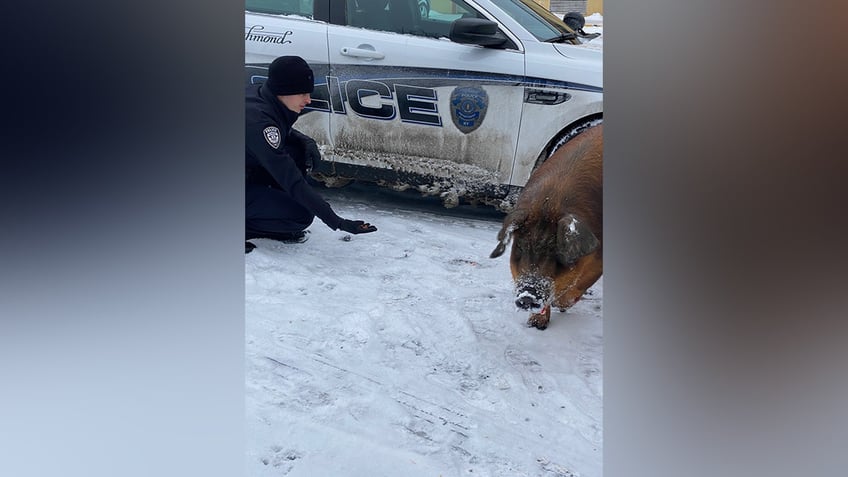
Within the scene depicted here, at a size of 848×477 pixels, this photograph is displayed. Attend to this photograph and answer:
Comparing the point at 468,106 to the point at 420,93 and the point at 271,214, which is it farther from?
the point at 271,214

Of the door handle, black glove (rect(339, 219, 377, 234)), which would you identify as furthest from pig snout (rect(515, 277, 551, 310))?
the door handle

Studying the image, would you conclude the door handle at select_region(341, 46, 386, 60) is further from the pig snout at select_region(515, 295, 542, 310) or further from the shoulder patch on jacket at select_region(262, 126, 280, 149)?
the pig snout at select_region(515, 295, 542, 310)

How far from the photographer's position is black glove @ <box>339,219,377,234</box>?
2486 mm

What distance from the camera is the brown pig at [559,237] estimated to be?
7.77ft

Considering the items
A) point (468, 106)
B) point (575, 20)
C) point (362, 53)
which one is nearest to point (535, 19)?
point (575, 20)

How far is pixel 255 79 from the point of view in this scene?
2.46 metres

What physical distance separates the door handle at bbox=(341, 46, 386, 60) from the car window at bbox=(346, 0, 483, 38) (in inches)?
3.8

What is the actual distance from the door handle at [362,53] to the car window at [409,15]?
0.31 ft

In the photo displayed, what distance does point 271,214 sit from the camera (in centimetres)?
247

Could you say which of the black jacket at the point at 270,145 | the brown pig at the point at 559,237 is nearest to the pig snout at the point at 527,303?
the brown pig at the point at 559,237

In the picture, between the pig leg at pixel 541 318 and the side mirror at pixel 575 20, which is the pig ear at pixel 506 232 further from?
the side mirror at pixel 575 20

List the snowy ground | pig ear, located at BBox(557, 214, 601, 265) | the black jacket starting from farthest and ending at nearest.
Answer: the black jacket < pig ear, located at BBox(557, 214, 601, 265) < the snowy ground

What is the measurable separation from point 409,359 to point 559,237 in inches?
25.9
